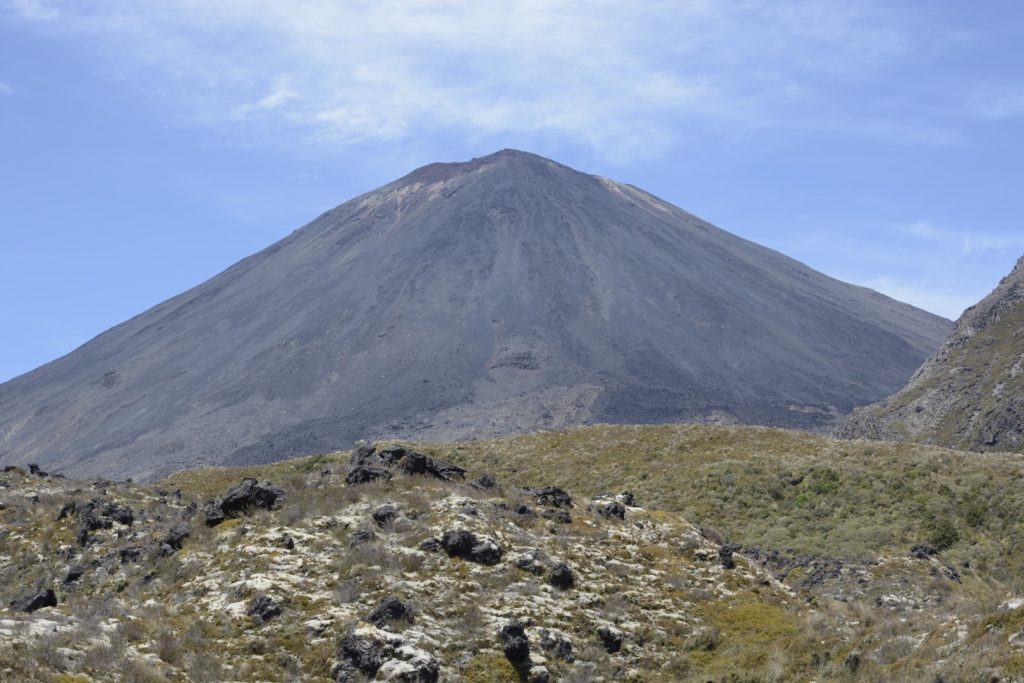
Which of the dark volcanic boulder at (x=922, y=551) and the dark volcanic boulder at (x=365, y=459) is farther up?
the dark volcanic boulder at (x=365, y=459)

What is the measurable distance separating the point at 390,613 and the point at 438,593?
1787 millimetres

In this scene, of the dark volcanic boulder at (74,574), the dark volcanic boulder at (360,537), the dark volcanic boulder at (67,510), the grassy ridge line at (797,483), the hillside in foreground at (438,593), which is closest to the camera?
the hillside in foreground at (438,593)

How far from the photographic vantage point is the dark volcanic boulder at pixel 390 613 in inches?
801

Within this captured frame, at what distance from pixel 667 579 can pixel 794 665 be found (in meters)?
5.21

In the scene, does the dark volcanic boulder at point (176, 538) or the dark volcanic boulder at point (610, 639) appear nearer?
the dark volcanic boulder at point (610, 639)

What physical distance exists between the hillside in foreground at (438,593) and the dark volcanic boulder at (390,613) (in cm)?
5

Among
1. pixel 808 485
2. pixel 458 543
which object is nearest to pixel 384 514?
pixel 458 543

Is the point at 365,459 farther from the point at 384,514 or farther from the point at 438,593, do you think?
the point at 438,593

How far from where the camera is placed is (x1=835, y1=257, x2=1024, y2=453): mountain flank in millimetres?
85625

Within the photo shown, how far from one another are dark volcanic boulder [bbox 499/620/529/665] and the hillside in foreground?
50mm

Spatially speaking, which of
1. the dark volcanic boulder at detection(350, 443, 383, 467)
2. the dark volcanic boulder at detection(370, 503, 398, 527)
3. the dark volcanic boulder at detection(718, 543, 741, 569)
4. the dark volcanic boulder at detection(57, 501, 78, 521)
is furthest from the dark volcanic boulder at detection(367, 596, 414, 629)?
the dark volcanic boulder at detection(57, 501, 78, 521)

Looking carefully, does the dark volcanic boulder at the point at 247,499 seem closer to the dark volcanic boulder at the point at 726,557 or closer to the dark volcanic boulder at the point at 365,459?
the dark volcanic boulder at the point at 365,459

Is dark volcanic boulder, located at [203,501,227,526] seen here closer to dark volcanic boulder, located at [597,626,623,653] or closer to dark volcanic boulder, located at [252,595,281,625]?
dark volcanic boulder, located at [252,595,281,625]

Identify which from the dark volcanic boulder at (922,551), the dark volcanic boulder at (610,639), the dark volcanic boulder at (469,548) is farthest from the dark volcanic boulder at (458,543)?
the dark volcanic boulder at (922,551)
